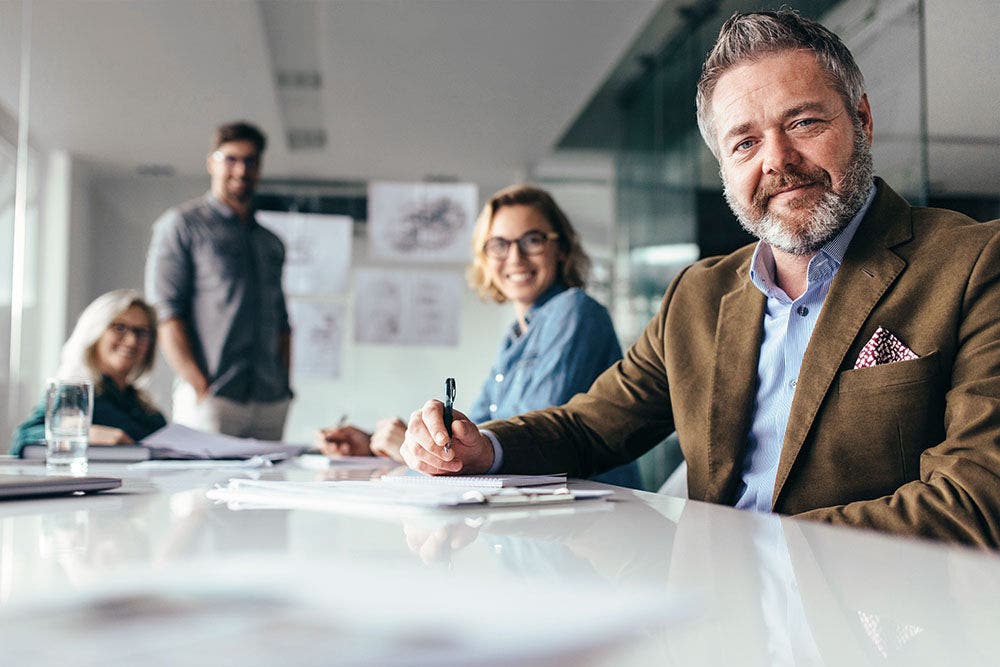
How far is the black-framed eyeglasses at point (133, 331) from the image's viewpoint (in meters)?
3.26

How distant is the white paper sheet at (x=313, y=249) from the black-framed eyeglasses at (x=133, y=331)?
1.11 meters

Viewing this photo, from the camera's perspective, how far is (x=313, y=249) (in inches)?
176

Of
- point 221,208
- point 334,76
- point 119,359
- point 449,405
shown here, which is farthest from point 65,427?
point 334,76

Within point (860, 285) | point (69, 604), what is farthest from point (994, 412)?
point (69, 604)

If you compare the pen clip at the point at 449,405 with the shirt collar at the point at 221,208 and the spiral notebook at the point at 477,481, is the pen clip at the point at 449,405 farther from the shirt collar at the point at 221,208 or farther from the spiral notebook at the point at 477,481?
the shirt collar at the point at 221,208

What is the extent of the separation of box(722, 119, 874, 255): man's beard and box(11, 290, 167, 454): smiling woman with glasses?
7.14 feet

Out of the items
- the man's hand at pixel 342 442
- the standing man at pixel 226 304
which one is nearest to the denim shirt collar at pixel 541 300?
the man's hand at pixel 342 442

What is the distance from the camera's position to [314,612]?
44 centimetres

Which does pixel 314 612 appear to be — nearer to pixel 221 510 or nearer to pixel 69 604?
pixel 69 604

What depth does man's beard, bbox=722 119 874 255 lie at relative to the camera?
1.41m

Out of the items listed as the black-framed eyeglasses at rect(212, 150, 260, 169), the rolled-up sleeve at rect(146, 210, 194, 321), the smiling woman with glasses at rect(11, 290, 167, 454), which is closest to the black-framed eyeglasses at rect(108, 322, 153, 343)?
the smiling woman with glasses at rect(11, 290, 167, 454)

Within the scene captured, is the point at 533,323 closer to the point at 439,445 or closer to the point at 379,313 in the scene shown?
the point at 439,445

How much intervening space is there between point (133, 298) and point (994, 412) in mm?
3045

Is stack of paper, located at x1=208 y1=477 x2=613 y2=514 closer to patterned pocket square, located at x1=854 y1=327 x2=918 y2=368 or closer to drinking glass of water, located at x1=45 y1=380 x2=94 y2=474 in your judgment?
patterned pocket square, located at x1=854 y1=327 x2=918 y2=368
